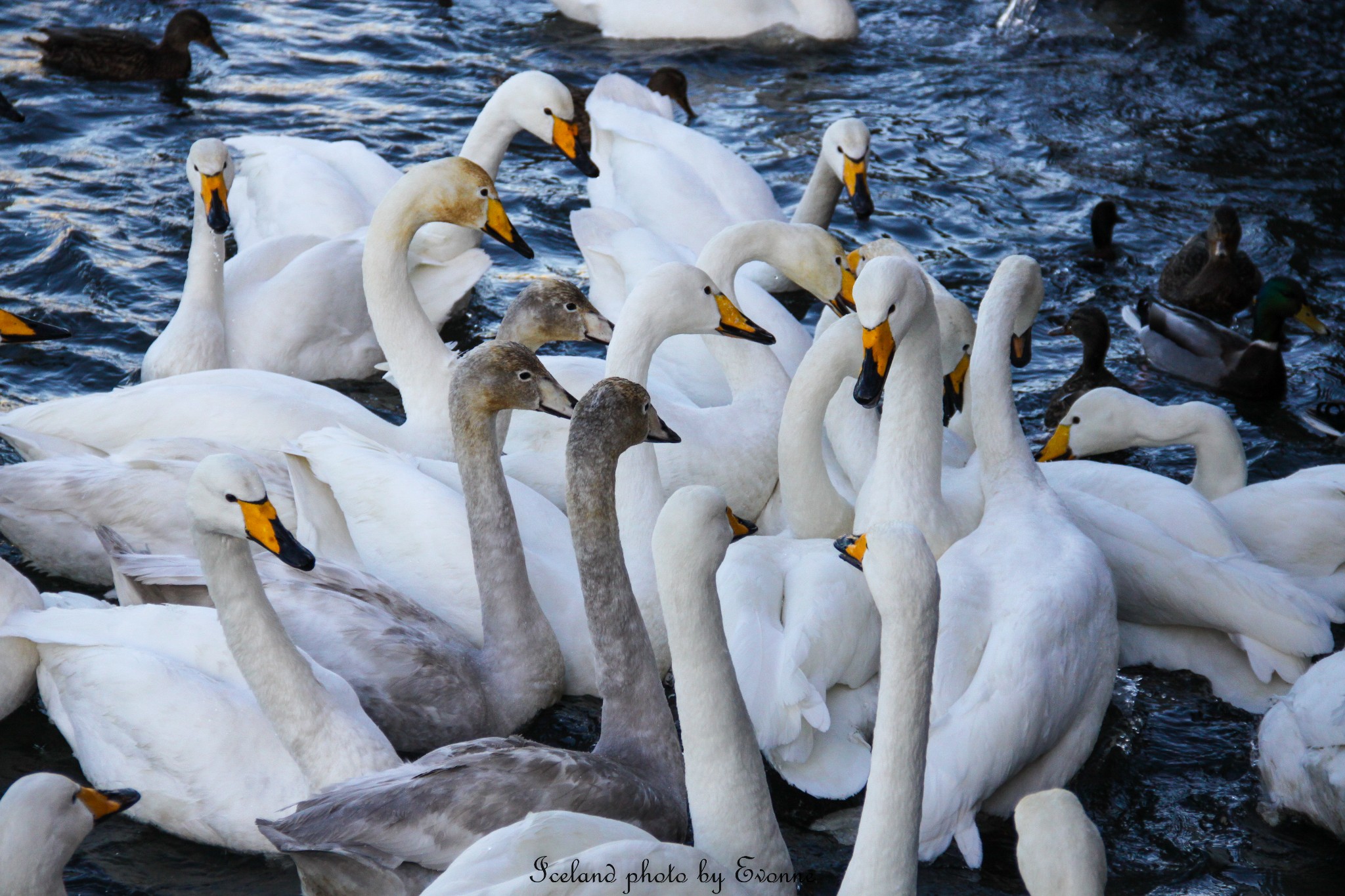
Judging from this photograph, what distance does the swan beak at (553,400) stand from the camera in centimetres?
543

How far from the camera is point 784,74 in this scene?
1235cm

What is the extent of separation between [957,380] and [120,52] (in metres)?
7.02

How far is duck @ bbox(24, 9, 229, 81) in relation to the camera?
11.1 metres

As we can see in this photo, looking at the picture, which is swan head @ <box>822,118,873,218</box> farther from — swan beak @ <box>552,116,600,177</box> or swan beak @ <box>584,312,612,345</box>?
swan beak @ <box>584,312,612,345</box>

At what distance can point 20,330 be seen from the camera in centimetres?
637

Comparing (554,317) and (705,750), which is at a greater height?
(554,317)

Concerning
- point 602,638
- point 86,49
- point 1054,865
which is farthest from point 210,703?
point 86,49

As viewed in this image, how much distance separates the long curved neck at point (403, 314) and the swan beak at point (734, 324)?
1461 millimetres

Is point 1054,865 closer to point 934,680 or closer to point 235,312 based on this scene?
point 934,680

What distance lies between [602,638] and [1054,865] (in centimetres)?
170

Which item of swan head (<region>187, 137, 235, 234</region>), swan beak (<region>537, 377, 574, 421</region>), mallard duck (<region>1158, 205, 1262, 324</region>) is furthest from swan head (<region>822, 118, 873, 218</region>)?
swan beak (<region>537, 377, 574, 421</region>)

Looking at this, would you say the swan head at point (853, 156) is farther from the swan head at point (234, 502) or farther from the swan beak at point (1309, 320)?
the swan head at point (234, 502)

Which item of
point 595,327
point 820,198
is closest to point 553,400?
point 595,327

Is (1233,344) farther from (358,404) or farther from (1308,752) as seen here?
(358,404)
